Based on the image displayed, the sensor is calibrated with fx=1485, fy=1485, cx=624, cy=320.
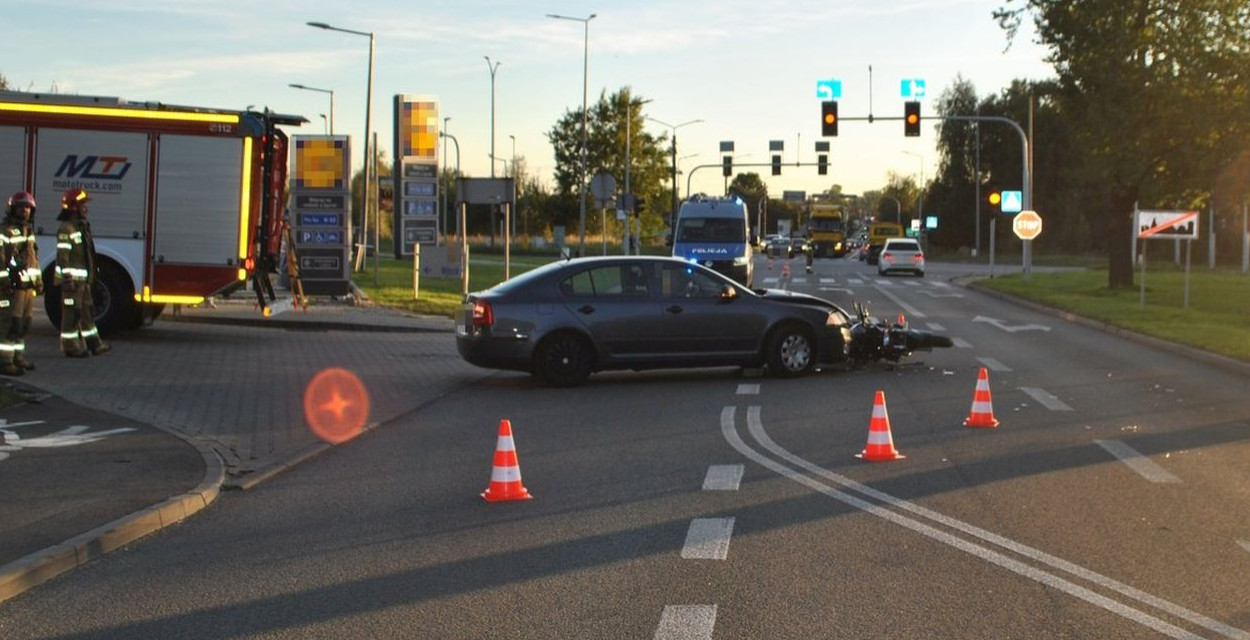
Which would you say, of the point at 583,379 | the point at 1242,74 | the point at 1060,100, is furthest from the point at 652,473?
the point at 1060,100

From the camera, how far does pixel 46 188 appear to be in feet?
68.0

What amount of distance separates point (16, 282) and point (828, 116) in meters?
26.4

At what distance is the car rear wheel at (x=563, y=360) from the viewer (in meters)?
16.5

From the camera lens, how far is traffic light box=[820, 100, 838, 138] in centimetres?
3878

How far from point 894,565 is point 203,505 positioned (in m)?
4.45

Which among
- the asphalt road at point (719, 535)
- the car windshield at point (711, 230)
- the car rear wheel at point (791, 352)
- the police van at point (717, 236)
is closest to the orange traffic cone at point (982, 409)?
the asphalt road at point (719, 535)

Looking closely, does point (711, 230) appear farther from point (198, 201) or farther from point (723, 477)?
point (723, 477)

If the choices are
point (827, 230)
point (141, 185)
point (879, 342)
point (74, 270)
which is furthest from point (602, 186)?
point (827, 230)

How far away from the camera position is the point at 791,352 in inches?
684

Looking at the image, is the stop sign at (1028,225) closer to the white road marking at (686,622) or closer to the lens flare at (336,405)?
the lens flare at (336,405)

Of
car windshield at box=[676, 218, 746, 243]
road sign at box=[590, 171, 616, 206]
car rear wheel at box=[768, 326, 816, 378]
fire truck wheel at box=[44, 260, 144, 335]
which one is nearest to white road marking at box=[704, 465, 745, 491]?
car rear wheel at box=[768, 326, 816, 378]

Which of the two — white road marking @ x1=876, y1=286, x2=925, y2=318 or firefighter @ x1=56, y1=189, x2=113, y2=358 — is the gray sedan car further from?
white road marking @ x1=876, y1=286, x2=925, y2=318

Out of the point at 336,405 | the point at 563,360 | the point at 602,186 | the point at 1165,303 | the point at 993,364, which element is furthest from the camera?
the point at 1165,303

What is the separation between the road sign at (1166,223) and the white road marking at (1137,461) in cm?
1985
